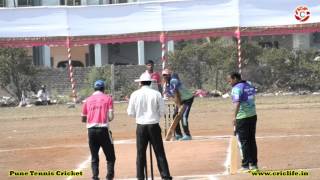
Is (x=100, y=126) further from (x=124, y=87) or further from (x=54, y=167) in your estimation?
(x=124, y=87)

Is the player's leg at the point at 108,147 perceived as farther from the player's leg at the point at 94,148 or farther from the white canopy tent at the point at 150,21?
the white canopy tent at the point at 150,21

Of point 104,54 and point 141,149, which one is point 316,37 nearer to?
point 104,54

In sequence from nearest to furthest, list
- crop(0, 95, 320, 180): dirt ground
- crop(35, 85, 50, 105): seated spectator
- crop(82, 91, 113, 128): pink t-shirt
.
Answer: crop(82, 91, 113, 128): pink t-shirt < crop(0, 95, 320, 180): dirt ground < crop(35, 85, 50, 105): seated spectator

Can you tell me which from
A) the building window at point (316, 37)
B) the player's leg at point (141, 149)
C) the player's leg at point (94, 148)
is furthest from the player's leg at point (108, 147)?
the building window at point (316, 37)

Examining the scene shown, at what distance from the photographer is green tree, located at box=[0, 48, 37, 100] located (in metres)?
40.7

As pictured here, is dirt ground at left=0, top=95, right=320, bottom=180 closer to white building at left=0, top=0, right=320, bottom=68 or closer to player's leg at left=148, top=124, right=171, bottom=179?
player's leg at left=148, top=124, right=171, bottom=179

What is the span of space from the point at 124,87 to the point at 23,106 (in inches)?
219

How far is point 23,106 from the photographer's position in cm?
3825

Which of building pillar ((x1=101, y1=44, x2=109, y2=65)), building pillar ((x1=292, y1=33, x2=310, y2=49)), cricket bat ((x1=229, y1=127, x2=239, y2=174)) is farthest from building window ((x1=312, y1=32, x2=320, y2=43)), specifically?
cricket bat ((x1=229, y1=127, x2=239, y2=174))

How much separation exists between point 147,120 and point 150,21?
2060 cm

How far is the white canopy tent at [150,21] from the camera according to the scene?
31953mm

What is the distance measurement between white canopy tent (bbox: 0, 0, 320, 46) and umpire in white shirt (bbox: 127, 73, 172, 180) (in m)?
19.8

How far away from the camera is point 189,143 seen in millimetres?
18656

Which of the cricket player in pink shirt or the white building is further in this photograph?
the white building
